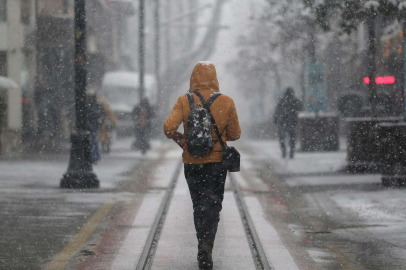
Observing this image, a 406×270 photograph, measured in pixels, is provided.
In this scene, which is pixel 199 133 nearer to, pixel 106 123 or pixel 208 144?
pixel 208 144

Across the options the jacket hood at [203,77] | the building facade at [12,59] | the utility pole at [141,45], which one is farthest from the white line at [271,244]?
the building facade at [12,59]

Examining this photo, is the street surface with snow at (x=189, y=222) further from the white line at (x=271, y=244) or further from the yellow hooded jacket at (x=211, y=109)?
the yellow hooded jacket at (x=211, y=109)

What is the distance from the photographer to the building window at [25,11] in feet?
83.7

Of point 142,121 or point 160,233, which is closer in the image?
point 160,233

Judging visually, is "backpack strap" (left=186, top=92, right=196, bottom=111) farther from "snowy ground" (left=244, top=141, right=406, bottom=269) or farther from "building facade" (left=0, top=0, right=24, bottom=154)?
"building facade" (left=0, top=0, right=24, bottom=154)

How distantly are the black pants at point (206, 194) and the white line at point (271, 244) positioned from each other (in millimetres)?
633

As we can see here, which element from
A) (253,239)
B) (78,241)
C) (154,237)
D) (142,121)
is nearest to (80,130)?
(154,237)

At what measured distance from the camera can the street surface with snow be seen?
7.00m

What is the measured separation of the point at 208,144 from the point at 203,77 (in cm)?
59

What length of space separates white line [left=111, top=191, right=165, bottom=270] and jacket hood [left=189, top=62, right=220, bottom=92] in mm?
1593

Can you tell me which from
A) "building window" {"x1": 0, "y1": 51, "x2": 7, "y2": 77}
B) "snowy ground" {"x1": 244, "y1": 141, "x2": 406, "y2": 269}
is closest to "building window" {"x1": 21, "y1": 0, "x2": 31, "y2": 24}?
"building window" {"x1": 0, "y1": 51, "x2": 7, "y2": 77}

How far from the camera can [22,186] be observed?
43.3 ft

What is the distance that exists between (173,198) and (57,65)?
19.6m

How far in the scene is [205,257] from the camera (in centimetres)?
654
